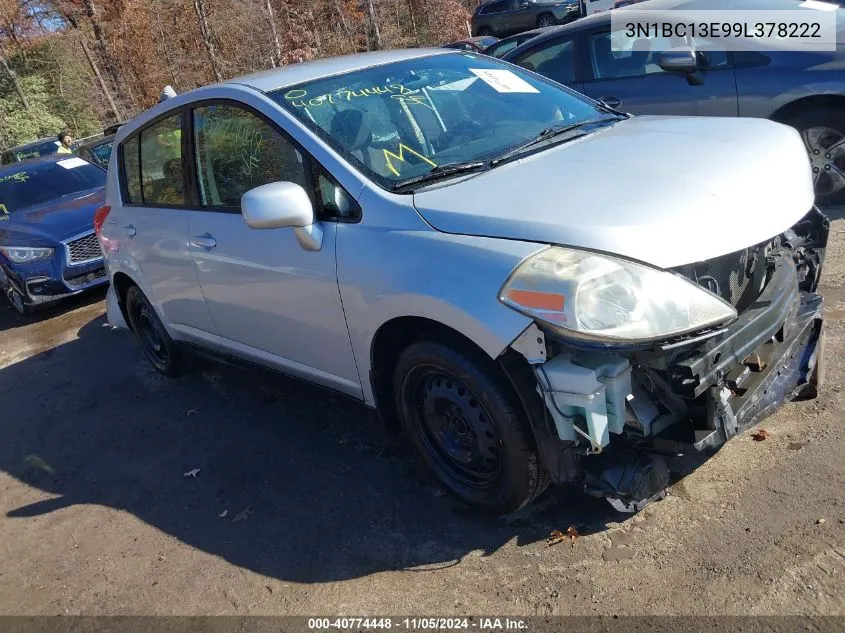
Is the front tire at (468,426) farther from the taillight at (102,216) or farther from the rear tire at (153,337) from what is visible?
the taillight at (102,216)

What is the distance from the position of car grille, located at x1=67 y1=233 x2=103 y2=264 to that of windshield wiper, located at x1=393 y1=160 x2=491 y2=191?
5840mm

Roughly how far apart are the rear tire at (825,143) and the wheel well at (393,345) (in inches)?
165

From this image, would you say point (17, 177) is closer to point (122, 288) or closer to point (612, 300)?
point (122, 288)

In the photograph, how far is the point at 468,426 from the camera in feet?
9.99

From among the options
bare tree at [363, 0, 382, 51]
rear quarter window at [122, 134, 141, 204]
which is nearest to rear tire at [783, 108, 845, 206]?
rear quarter window at [122, 134, 141, 204]

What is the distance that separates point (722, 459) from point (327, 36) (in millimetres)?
23787

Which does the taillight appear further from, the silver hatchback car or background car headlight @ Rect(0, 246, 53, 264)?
background car headlight @ Rect(0, 246, 53, 264)

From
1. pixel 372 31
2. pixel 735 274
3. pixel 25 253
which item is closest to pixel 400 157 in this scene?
pixel 735 274

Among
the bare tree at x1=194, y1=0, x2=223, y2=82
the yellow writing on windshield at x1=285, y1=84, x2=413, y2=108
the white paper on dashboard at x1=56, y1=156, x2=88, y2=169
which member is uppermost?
the bare tree at x1=194, y1=0, x2=223, y2=82

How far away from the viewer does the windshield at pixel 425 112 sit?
334cm

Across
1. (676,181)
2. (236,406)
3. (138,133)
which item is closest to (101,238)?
(138,133)

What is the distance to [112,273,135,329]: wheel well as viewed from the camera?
534 centimetres

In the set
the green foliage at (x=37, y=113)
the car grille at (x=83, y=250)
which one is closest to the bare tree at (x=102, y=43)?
the green foliage at (x=37, y=113)

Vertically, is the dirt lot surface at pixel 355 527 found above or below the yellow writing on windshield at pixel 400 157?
below
